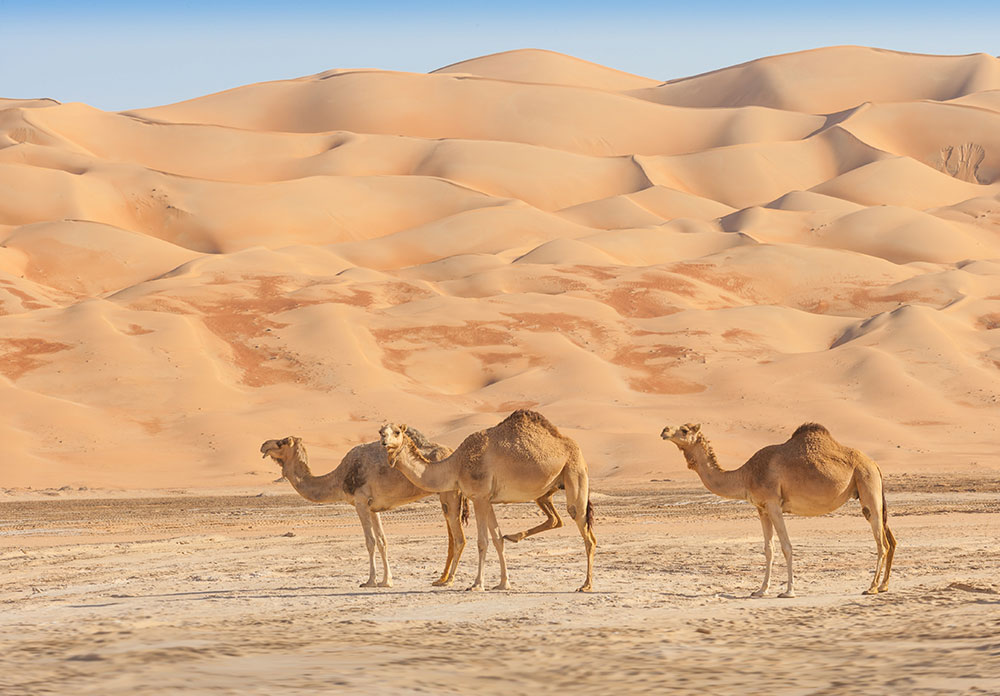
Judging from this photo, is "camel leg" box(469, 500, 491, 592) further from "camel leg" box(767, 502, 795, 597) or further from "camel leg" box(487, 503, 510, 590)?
"camel leg" box(767, 502, 795, 597)

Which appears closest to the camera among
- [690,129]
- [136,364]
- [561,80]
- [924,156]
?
[136,364]

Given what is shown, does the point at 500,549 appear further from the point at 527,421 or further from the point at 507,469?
the point at 527,421

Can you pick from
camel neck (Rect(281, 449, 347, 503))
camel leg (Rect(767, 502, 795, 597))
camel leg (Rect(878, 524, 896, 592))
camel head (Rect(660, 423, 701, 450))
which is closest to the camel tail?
camel neck (Rect(281, 449, 347, 503))

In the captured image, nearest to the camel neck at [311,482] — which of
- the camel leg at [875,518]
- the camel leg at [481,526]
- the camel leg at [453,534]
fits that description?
the camel leg at [453,534]

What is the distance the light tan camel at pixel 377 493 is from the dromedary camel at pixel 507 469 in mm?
380

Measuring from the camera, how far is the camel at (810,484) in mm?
12820

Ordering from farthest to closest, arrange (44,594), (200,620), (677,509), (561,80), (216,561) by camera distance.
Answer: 1. (561,80)
2. (677,509)
3. (216,561)
4. (44,594)
5. (200,620)

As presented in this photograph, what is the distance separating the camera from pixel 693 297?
64375mm

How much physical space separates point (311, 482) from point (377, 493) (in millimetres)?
947

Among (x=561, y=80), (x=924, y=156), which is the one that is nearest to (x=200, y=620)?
(x=924, y=156)

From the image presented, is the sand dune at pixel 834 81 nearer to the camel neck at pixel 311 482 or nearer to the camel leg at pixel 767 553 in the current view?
the camel neck at pixel 311 482

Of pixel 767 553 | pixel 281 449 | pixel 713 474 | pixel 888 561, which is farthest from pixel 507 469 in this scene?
pixel 888 561

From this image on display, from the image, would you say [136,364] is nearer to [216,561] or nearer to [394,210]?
Result: [216,561]

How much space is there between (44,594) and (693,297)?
52374 millimetres
